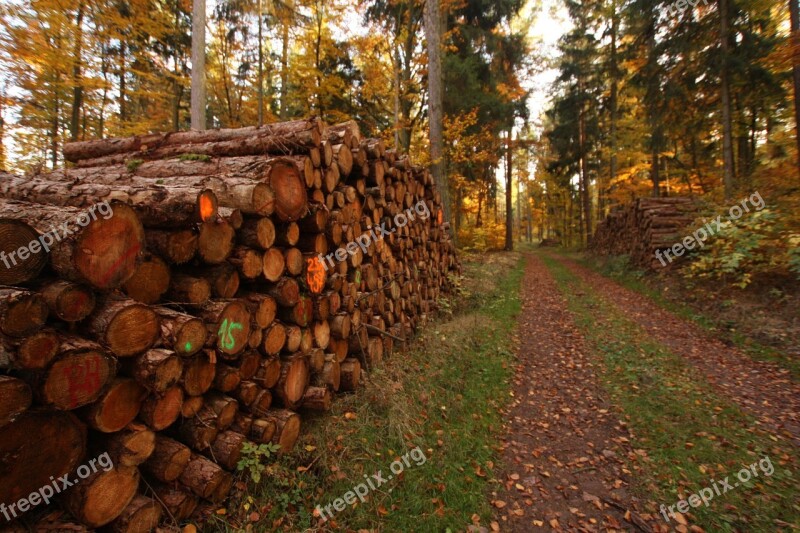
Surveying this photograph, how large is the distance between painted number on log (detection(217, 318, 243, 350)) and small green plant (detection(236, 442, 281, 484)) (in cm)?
80

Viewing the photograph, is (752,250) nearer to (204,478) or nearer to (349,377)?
(349,377)

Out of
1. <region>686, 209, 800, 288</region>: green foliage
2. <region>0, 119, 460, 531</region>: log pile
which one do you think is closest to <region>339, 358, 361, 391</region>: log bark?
<region>0, 119, 460, 531</region>: log pile

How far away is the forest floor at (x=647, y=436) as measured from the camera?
328 centimetres

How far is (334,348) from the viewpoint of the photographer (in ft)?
15.2

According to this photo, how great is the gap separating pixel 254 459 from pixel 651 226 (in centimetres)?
1459

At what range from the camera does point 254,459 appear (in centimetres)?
304

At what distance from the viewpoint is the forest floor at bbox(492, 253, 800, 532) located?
328cm

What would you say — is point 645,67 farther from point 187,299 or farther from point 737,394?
point 187,299

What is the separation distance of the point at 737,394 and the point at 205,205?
686cm

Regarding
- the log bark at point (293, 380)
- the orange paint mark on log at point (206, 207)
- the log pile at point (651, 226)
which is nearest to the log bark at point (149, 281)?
the orange paint mark on log at point (206, 207)

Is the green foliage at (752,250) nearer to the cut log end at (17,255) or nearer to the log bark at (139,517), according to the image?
the log bark at (139,517)

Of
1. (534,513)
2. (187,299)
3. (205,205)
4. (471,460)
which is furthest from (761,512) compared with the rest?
(205,205)

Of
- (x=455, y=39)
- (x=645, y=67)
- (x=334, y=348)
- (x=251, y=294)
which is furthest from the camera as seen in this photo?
(x=455, y=39)

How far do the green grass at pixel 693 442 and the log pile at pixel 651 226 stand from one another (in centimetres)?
759
